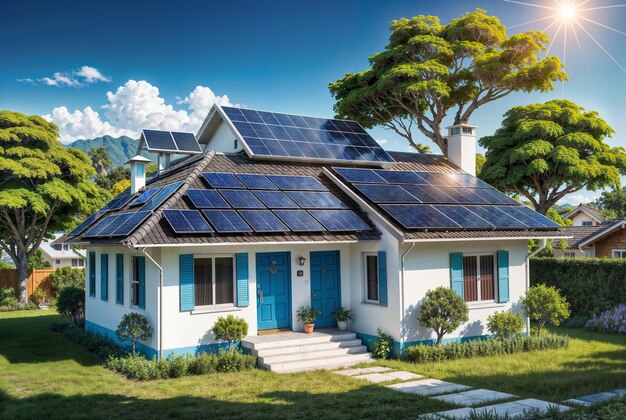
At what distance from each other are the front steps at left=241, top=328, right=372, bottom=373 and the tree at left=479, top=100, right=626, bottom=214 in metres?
15.9

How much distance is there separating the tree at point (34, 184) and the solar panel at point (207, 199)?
1445 cm

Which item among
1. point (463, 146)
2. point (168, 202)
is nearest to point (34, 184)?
point (168, 202)

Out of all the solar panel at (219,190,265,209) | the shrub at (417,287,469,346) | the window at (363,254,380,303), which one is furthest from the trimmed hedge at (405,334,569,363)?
the solar panel at (219,190,265,209)

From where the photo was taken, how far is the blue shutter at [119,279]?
15.7 m

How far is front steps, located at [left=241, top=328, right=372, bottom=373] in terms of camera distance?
43.4 ft

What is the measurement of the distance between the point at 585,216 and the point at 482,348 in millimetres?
48672

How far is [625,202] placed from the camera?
7312 centimetres

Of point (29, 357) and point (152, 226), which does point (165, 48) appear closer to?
point (152, 226)

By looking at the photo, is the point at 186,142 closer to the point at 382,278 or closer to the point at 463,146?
the point at 382,278

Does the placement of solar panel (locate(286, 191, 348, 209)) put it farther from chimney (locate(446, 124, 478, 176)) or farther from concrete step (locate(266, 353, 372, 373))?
chimney (locate(446, 124, 478, 176))

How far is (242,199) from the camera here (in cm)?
1503

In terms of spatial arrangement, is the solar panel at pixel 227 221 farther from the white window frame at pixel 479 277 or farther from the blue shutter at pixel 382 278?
the white window frame at pixel 479 277

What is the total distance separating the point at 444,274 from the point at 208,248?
21.6 ft

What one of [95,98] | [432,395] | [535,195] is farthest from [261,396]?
[95,98]
